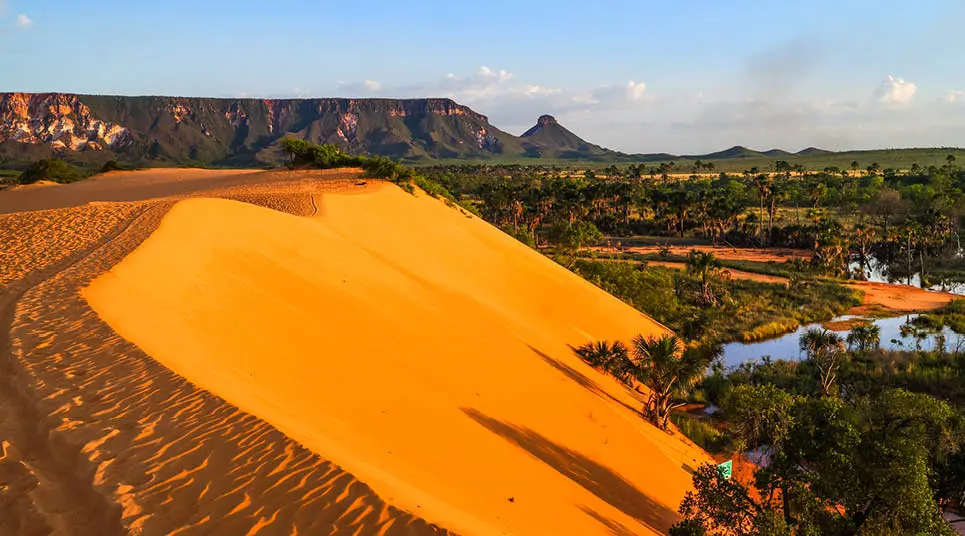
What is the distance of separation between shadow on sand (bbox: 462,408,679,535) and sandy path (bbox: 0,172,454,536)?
14.9 feet

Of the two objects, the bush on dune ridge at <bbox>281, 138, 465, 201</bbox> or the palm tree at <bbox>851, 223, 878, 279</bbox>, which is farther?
the palm tree at <bbox>851, 223, 878, 279</bbox>

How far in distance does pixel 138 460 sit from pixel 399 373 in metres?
5.35

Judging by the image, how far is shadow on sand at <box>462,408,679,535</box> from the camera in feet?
30.2

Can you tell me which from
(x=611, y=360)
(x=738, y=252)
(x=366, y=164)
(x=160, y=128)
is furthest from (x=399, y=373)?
(x=160, y=128)

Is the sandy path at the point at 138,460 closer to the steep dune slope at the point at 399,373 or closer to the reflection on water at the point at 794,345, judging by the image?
the steep dune slope at the point at 399,373

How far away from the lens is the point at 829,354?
2116cm

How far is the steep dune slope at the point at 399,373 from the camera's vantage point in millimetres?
7188

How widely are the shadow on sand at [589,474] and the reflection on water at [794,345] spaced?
1711 cm

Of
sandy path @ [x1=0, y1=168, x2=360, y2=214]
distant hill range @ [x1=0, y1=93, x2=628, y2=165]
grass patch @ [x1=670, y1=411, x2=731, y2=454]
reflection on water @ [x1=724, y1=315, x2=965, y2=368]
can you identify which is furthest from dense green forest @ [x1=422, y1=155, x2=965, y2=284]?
distant hill range @ [x1=0, y1=93, x2=628, y2=165]

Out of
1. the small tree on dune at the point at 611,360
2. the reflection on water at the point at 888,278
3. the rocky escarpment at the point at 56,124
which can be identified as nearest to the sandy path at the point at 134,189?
the small tree on dune at the point at 611,360

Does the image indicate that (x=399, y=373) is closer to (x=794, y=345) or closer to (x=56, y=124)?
(x=794, y=345)

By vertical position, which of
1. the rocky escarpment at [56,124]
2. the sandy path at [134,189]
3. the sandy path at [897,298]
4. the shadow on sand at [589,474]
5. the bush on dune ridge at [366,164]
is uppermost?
the rocky escarpment at [56,124]

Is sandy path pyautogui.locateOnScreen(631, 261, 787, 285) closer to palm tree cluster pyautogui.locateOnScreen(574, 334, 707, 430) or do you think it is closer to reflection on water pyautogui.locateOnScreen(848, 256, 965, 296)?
reflection on water pyautogui.locateOnScreen(848, 256, 965, 296)

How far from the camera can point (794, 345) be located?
28859 millimetres
